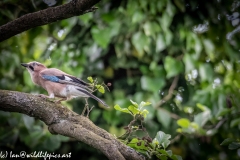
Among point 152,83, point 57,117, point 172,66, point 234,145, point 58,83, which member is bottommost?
point 234,145

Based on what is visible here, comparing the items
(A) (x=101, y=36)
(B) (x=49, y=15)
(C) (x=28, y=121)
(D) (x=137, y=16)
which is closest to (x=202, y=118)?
(D) (x=137, y=16)

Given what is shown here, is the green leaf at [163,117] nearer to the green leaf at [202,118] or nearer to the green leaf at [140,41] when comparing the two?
the green leaf at [202,118]

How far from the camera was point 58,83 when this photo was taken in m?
2.99

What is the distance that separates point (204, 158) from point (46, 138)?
1.97 meters

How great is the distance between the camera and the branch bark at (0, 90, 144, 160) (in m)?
2.28

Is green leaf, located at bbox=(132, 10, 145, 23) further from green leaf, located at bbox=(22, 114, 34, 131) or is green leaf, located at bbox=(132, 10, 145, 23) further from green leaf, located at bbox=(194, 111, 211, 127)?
Answer: green leaf, located at bbox=(22, 114, 34, 131)

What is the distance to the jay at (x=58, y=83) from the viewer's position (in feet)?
9.39

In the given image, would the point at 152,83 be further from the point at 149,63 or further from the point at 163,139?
the point at 163,139

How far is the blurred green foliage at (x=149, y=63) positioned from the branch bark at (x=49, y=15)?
1907mm

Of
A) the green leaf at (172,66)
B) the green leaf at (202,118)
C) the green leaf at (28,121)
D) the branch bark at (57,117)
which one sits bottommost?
the branch bark at (57,117)

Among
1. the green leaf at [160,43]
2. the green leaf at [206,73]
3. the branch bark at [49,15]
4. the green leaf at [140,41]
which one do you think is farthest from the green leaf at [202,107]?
the branch bark at [49,15]

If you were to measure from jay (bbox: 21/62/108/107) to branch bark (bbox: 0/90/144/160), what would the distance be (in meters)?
0.27

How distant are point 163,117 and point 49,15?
2.58 m

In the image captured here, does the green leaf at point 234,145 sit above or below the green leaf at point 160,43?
below
